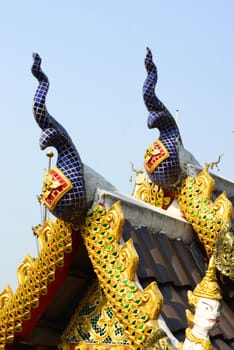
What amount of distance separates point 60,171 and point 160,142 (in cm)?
160

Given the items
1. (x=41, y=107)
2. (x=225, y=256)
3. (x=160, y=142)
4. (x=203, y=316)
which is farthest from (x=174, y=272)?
(x=41, y=107)

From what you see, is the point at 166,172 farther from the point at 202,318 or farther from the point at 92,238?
the point at 202,318

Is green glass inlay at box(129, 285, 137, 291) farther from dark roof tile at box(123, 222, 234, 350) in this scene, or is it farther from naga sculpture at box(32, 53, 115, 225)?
naga sculpture at box(32, 53, 115, 225)

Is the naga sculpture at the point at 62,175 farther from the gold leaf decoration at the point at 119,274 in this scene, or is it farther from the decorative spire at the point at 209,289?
the decorative spire at the point at 209,289

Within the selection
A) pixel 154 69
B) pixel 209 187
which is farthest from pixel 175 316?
pixel 154 69

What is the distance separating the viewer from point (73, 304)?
9.27m

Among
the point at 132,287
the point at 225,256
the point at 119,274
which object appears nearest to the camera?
the point at 132,287

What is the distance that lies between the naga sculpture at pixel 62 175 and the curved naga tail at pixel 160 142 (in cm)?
120

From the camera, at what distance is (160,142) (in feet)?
31.4

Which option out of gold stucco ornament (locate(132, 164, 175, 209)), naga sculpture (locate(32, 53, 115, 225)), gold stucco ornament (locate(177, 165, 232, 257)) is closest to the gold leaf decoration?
naga sculpture (locate(32, 53, 115, 225))

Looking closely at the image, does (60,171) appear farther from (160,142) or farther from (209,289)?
(209,289)

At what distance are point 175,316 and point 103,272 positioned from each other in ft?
2.34

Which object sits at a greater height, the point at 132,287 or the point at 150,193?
the point at 150,193

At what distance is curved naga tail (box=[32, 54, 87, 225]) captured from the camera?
8.21 metres
